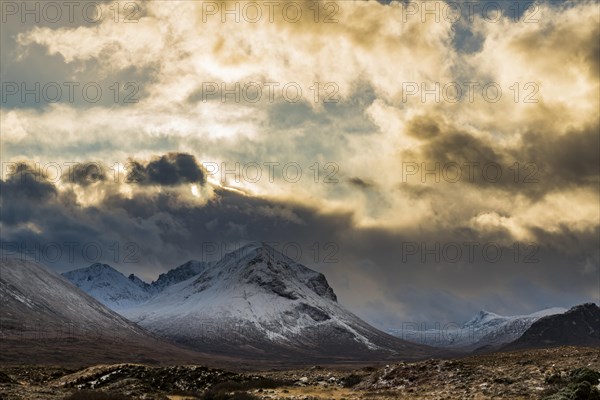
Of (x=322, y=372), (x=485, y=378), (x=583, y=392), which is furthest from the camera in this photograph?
(x=322, y=372)

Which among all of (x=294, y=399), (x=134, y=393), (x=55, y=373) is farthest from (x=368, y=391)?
(x=55, y=373)

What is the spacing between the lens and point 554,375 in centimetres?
3669

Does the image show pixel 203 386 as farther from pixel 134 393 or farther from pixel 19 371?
pixel 19 371

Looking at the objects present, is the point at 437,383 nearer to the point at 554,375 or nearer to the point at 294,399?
the point at 554,375

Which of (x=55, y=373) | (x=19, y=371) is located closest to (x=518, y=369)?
(x=55, y=373)

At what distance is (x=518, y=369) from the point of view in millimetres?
41781

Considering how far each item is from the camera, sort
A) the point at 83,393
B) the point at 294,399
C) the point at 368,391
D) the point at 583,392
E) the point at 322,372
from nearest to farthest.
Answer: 1. the point at 583,392
2. the point at 83,393
3. the point at 294,399
4. the point at 368,391
5. the point at 322,372

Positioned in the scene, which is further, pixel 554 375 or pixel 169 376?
pixel 169 376

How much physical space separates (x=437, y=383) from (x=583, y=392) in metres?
15.8

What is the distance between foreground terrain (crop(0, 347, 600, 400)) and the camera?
3581 cm

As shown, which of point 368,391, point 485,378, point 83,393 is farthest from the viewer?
point 368,391

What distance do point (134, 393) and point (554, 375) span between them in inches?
1116

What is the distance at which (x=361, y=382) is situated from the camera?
48.9 m

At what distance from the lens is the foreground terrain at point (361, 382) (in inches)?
1410
